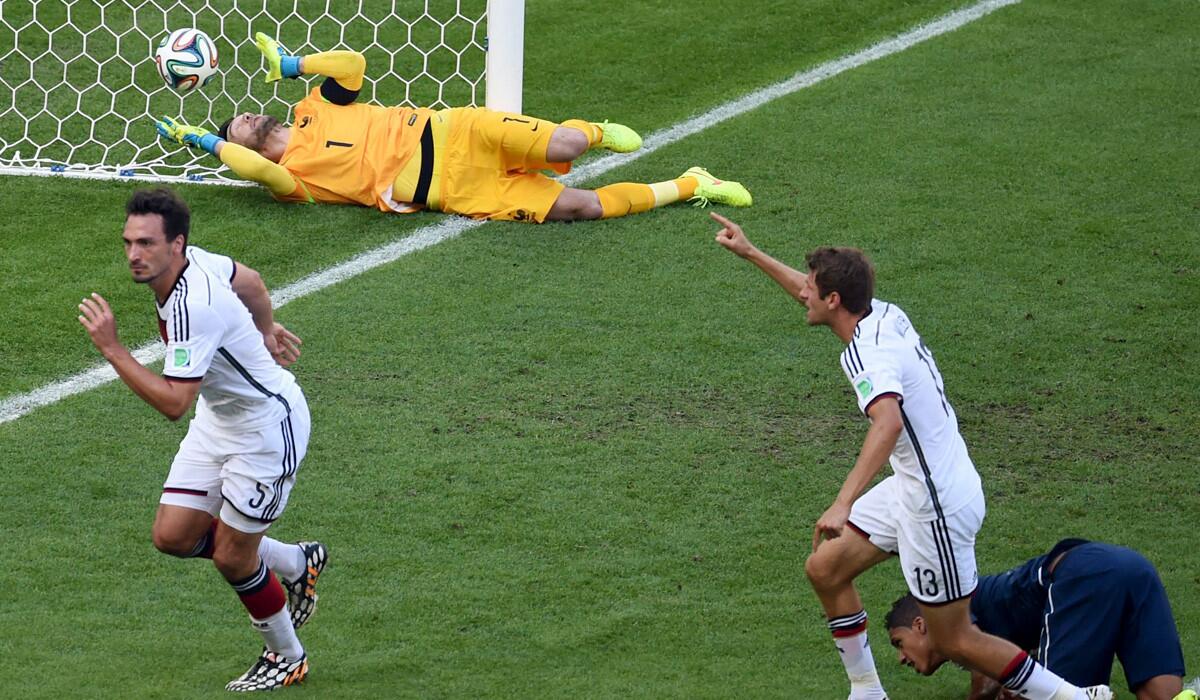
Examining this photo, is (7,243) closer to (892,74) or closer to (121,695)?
(121,695)

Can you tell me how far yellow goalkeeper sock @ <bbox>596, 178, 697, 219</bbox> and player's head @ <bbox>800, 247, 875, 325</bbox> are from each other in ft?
15.5

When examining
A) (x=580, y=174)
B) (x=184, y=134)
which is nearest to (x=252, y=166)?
(x=184, y=134)

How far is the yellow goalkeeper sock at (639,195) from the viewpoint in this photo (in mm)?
9562

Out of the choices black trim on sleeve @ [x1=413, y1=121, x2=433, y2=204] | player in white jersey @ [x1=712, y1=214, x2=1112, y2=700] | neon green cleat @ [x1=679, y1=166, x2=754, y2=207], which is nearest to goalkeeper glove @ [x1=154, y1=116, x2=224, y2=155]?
black trim on sleeve @ [x1=413, y1=121, x2=433, y2=204]

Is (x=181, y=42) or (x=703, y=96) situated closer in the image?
(x=181, y=42)

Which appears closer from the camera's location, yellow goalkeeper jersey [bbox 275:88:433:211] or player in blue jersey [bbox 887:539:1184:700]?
player in blue jersey [bbox 887:539:1184:700]

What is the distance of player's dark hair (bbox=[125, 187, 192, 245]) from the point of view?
4.74 meters

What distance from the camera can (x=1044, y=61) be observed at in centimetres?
1185

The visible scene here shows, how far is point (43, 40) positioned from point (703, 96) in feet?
15.7

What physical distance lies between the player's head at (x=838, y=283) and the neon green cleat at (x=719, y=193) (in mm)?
4818

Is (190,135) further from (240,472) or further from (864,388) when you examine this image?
(864,388)

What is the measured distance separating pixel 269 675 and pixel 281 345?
116 cm

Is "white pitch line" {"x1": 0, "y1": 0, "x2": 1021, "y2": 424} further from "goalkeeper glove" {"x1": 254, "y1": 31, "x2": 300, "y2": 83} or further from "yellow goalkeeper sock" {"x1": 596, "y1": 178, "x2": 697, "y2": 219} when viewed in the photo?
"goalkeeper glove" {"x1": 254, "y1": 31, "x2": 300, "y2": 83}

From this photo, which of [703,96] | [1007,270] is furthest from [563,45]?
[1007,270]
